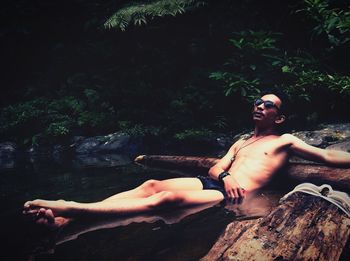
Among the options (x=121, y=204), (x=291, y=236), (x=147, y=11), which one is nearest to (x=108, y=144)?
(x=147, y=11)

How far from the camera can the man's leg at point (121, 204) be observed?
2.39m

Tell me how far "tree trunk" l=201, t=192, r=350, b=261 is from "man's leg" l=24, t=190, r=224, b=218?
2.45ft

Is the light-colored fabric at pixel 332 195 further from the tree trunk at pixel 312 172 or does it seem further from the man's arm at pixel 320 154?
the man's arm at pixel 320 154

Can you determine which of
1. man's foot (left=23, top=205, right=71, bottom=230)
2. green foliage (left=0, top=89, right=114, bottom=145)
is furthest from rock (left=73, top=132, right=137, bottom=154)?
man's foot (left=23, top=205, right=71, bottom=230)

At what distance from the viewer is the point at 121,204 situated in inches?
101

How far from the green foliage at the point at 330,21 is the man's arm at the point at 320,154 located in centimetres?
420

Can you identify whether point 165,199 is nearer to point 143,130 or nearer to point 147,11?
point 143,130

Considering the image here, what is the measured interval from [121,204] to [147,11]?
305 inches

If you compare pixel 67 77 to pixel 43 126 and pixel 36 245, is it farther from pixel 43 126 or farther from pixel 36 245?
pixel 36 245

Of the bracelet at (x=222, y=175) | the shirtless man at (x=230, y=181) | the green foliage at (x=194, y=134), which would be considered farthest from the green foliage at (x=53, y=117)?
the bracelet at (x=222, y=175)

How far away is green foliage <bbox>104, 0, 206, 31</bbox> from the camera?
29.4ft

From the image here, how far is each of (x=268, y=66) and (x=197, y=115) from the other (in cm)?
219

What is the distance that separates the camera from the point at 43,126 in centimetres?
1038

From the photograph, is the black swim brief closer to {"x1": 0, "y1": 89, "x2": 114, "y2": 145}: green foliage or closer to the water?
the water
